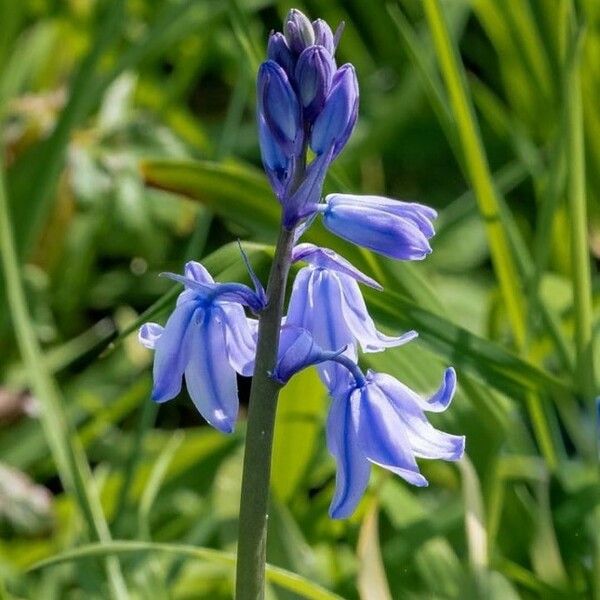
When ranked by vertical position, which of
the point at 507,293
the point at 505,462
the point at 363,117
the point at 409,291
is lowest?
the point at 363,117

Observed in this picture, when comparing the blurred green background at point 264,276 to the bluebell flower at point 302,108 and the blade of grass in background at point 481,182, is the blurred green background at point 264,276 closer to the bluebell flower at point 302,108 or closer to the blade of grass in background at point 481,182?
the blade of grass in background at point 481,182

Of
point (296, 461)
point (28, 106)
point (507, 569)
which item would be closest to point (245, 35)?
point (296, 461)

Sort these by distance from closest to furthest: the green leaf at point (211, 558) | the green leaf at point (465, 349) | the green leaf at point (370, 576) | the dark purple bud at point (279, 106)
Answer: the dark purple bud at point (279, 106) < the green leaf at point (211, 558) < the green leaf at point (370, 576) < the green leaf at point (465, 349)

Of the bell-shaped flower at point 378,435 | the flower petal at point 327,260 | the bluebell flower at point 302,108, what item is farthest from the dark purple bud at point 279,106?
the bell-shaped flower at point 378,435

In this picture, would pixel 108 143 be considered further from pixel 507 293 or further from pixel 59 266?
pixel 507 293

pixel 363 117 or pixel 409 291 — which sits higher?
pixel 409 291

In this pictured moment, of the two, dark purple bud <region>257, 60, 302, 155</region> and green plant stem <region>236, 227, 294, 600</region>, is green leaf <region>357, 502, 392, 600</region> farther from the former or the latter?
dark purple bud <region>257, 60, 302, 155</region>

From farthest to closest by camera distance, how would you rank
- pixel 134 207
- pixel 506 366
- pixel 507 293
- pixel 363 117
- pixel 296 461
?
pixel 363 117
pixel 134 207
pixel 296 461
pixel 507 293
pixel 506 366
